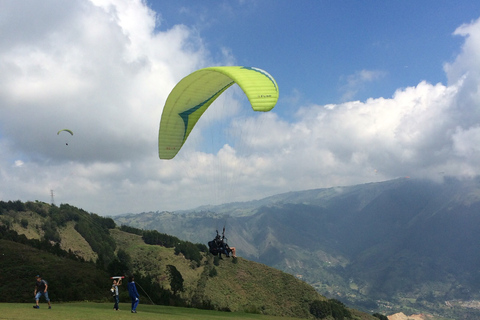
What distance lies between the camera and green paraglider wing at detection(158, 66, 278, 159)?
20.1 metres

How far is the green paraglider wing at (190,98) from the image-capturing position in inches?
793

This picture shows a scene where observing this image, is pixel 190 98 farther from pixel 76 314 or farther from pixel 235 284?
pixel 235 284

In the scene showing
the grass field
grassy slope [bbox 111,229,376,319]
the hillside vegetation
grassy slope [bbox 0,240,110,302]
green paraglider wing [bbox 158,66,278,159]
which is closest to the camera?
the grass field

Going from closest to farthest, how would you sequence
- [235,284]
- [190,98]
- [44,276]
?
1. [190,98]
2. [44,276]
3. [235,284]

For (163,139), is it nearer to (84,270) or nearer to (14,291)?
(14,291)

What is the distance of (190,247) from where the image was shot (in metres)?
114

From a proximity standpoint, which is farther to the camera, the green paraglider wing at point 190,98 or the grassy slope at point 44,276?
the grassy slope at point 44,276

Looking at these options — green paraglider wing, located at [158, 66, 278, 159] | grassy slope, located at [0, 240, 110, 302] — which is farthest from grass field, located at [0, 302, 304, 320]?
green paraglider wing, located at [158, 66, 278, 159]

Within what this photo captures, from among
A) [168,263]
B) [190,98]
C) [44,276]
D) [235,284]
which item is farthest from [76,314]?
[168,263]

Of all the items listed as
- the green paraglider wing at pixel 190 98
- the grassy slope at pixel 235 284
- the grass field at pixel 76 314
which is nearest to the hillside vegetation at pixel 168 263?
the grassy slope at pixel 235 284

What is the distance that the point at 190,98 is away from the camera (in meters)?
24.0

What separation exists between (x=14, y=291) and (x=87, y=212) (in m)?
114

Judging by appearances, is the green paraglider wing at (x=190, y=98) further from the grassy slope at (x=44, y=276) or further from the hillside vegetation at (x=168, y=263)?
the hillside vegetation at (x=168, y=263)

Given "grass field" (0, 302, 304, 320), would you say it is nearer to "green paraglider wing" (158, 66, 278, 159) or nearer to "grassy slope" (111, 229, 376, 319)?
"green paraglider wing" (158, 66, 278, 159)
